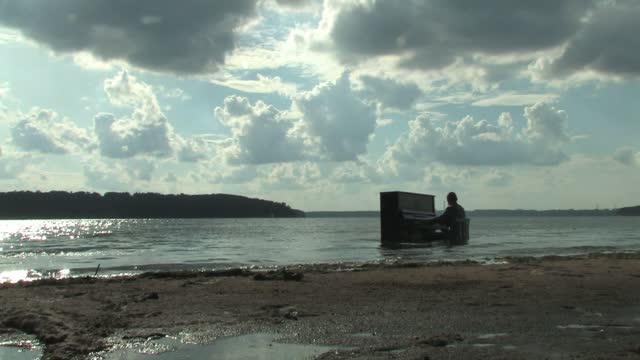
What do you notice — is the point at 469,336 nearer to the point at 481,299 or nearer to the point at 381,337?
the point at 381,337

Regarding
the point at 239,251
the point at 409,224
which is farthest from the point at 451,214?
the point at 239,251

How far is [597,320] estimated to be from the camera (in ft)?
25.8

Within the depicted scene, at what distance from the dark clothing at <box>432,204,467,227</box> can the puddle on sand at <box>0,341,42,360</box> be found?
1217 inches

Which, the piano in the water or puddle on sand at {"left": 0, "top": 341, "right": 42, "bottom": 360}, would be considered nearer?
puddle on sand at {"left": 0, "top": 341, "right": 42, "bottom": 360}

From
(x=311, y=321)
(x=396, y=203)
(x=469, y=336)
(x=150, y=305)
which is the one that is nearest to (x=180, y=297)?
(x=150, y=305)

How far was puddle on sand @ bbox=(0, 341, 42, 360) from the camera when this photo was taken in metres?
6.23

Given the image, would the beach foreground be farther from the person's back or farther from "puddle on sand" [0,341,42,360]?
the person's back

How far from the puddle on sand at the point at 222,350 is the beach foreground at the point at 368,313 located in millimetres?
252

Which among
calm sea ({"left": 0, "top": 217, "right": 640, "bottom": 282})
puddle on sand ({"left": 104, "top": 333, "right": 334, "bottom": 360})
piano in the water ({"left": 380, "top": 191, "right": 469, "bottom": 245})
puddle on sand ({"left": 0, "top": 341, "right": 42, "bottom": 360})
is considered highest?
piano in the water ({"left": 380, "top": 191, "right": 469, "bottom": 245})

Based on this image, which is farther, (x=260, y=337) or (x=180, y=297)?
(x=180, y=297)

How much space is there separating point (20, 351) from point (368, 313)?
4.49m

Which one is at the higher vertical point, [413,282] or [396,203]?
[396,203]

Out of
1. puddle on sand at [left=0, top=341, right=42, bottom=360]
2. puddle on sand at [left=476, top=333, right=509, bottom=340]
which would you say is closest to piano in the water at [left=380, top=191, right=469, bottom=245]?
puddle on sand at [left=476, top=333, right=509, bottom=340]

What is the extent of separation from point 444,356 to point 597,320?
3.14 metres
